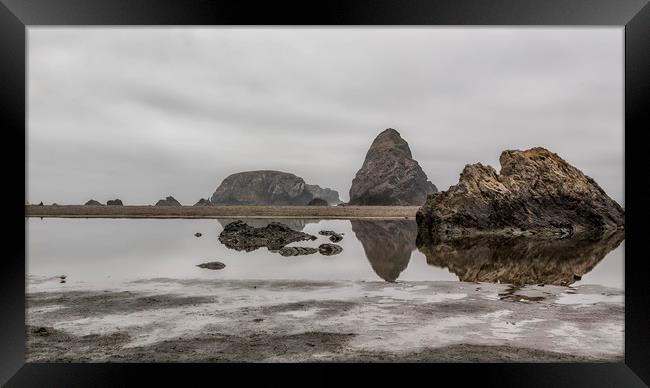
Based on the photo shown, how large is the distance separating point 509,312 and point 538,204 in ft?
94.4

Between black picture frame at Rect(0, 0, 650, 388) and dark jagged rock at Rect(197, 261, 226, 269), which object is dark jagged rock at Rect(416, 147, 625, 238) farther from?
black picture frame at Rect(0, 0, 650, 388)

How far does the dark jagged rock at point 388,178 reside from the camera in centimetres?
14138

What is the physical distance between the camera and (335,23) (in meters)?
5.28

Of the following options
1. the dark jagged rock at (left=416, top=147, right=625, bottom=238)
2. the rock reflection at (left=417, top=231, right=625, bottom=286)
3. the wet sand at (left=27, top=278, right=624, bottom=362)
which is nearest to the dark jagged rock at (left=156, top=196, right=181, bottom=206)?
the dark jagged rock at (left=416, top=147, right=625, bottom=238)

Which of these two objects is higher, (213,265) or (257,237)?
(257,237)

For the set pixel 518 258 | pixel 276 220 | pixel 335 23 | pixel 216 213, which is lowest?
pixel 518 258

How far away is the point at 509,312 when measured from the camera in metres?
9.20

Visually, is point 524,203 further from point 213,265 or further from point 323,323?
point 323,323

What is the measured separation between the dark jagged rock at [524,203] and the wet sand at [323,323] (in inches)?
789

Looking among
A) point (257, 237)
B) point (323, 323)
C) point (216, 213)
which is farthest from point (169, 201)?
point (323, 323)

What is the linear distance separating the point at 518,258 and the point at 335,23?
54.1 feet

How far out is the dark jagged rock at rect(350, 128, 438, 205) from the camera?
141375 mm

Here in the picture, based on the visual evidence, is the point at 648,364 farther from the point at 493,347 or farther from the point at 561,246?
the point at 561,246

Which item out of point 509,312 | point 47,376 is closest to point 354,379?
point 47,376
